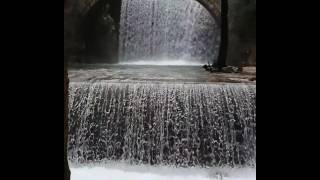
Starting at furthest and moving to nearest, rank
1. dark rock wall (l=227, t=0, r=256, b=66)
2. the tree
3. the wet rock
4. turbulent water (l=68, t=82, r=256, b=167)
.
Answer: the wet rock < turbulent water (l=68, t=82, r=256, b=167) < the tree < dark rock wall (l=227, t=0, r=256, b=66)

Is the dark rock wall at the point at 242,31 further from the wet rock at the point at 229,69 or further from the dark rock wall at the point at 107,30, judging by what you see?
the wet rock at the point at 229,69

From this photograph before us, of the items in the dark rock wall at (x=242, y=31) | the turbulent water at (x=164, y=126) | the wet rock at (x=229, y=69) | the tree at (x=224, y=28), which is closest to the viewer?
the dark rock wall at (x=242, y=31)

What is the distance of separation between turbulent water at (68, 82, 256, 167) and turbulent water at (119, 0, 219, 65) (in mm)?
228

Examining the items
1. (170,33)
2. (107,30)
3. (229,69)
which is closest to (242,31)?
(229,69)

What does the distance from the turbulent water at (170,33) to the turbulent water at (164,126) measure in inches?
9.0

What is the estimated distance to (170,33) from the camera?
297cm

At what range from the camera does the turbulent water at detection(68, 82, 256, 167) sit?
110 inches

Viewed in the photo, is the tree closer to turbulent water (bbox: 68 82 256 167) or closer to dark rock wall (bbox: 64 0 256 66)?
dark rock wall (bbox: 64 0 256 66)

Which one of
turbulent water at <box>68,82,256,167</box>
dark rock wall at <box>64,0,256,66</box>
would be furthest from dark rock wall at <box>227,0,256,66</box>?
turbulent water at <box>68,82,256,167</box>

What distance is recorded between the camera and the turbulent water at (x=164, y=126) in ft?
9.14

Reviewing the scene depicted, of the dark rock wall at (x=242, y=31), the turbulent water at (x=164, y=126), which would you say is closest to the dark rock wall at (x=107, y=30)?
the dark rock wall at (x=242, y=31)
